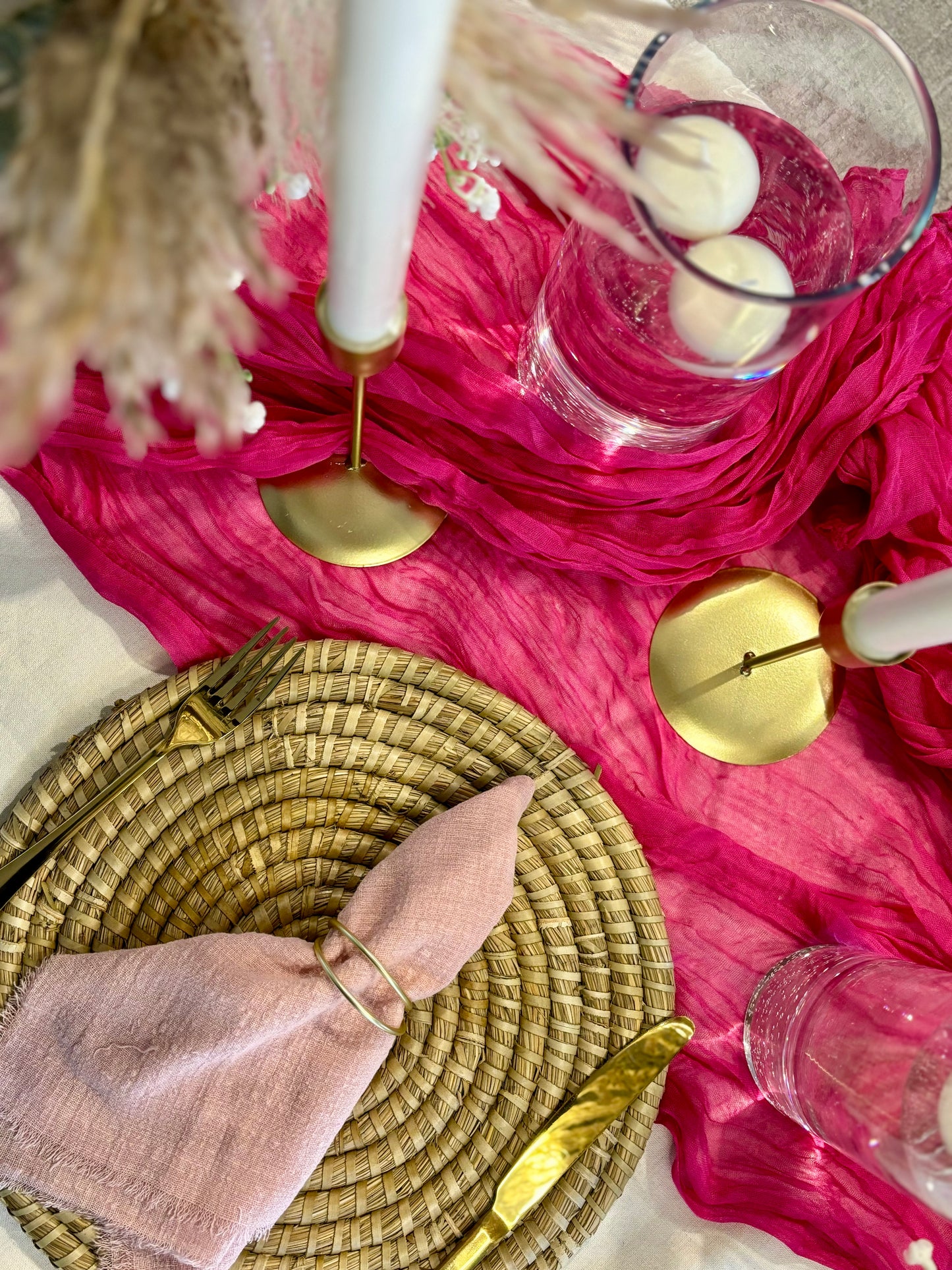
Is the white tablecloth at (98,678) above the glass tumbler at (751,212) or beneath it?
beneath

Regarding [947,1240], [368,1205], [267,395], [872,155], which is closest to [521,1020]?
[368,1205]

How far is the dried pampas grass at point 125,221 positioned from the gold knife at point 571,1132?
0.44 metres

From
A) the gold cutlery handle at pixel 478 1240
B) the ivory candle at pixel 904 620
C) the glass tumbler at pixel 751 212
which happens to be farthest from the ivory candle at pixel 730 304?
the gold cutlery handle at pixel 478 1240

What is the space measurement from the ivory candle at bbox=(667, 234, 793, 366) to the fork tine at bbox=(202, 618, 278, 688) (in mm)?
261

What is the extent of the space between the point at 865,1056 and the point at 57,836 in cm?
43

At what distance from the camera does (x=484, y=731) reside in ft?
1.92

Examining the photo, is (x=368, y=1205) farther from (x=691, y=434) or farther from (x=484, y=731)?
(x=691, y=434)

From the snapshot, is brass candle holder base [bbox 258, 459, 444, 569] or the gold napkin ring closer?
the gold napkin ring

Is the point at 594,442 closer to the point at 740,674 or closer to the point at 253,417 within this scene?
the point at 740,674

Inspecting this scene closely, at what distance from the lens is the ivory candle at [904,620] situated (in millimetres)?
412

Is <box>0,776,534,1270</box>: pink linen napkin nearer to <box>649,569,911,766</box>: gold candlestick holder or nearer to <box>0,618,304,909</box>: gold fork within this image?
<box>0,618,304,909</box>: gold fork

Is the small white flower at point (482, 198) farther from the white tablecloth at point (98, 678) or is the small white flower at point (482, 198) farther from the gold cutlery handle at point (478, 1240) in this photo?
the gold cutlery handle at point (478, 1240)

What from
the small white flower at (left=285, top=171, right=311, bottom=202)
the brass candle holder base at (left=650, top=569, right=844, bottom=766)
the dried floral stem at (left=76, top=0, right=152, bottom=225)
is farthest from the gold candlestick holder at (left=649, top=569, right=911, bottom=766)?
the dried floral stem at (left=76, top=0, right=152, bottom=225)

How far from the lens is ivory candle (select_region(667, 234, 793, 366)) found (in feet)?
1.42
